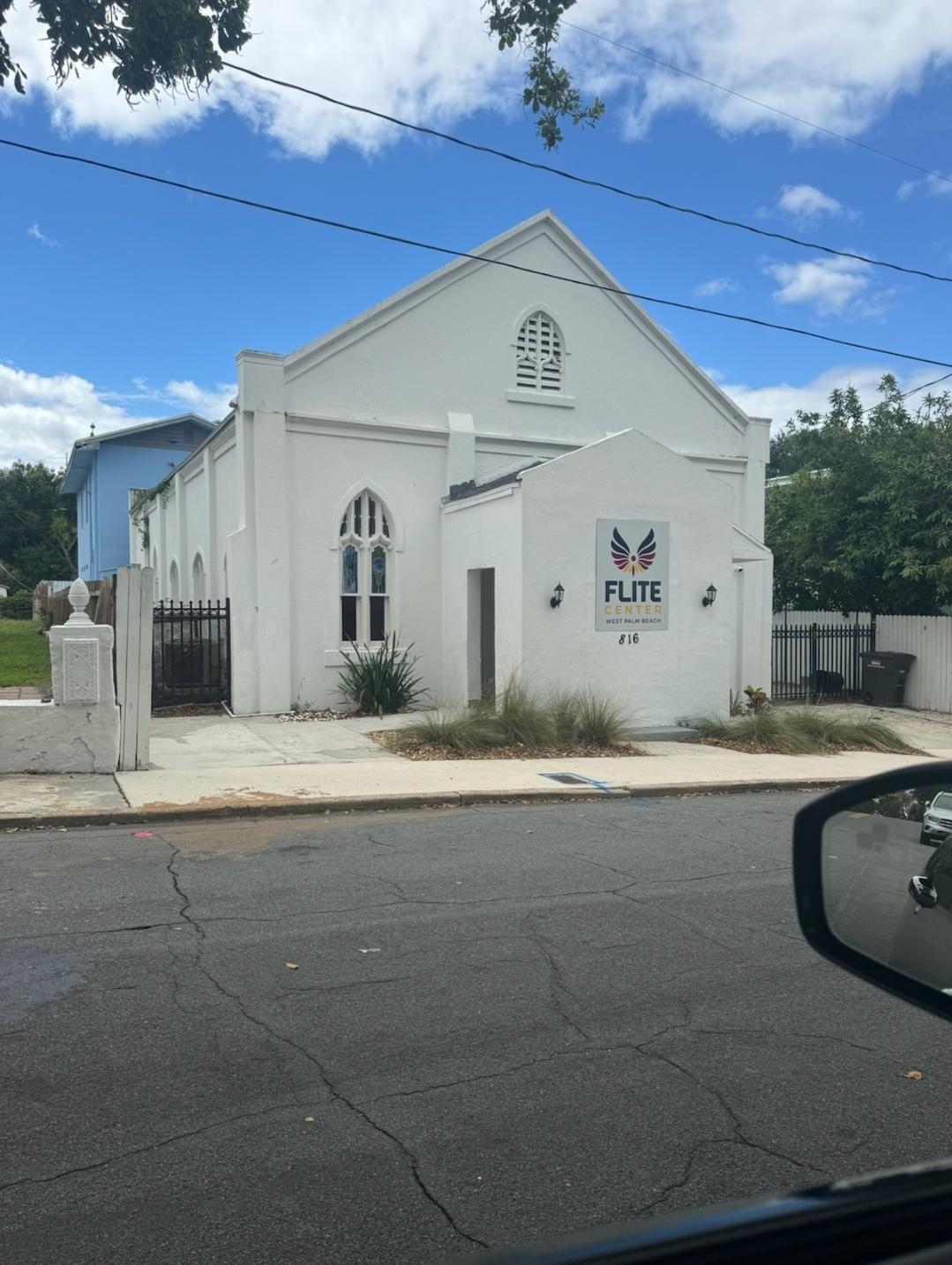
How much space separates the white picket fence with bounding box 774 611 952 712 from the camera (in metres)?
20.4

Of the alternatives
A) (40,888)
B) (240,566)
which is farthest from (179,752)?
(40,888)

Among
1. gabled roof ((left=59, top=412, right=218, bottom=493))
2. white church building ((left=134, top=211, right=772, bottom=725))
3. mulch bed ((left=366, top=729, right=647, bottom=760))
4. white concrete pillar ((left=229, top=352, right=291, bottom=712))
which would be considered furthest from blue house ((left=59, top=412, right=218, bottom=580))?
mulch bed ((left=366, top=729, right=647, bottom=760))

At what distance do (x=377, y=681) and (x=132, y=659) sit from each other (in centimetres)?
617

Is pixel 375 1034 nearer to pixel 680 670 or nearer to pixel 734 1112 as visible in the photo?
pixel 734 1112

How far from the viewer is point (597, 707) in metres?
14.6

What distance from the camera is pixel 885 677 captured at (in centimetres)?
2131

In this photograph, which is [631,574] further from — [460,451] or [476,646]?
[460,451]

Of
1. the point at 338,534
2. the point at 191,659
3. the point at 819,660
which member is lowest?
the point at 819,660

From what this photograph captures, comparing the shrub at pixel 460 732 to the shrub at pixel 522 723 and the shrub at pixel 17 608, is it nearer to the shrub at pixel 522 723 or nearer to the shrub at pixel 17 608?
the shrub at pixel 522 723

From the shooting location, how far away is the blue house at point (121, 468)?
35.9 metres

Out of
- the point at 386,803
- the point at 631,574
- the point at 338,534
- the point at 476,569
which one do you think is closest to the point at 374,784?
the point at 386,803

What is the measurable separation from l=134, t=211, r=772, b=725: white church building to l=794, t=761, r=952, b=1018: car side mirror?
13.3 m

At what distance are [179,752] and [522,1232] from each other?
10.4m

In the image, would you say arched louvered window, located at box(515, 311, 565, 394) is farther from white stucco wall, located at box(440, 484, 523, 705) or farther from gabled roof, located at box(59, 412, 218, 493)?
gabled roof, located at box(59, 412, 218, 493)
